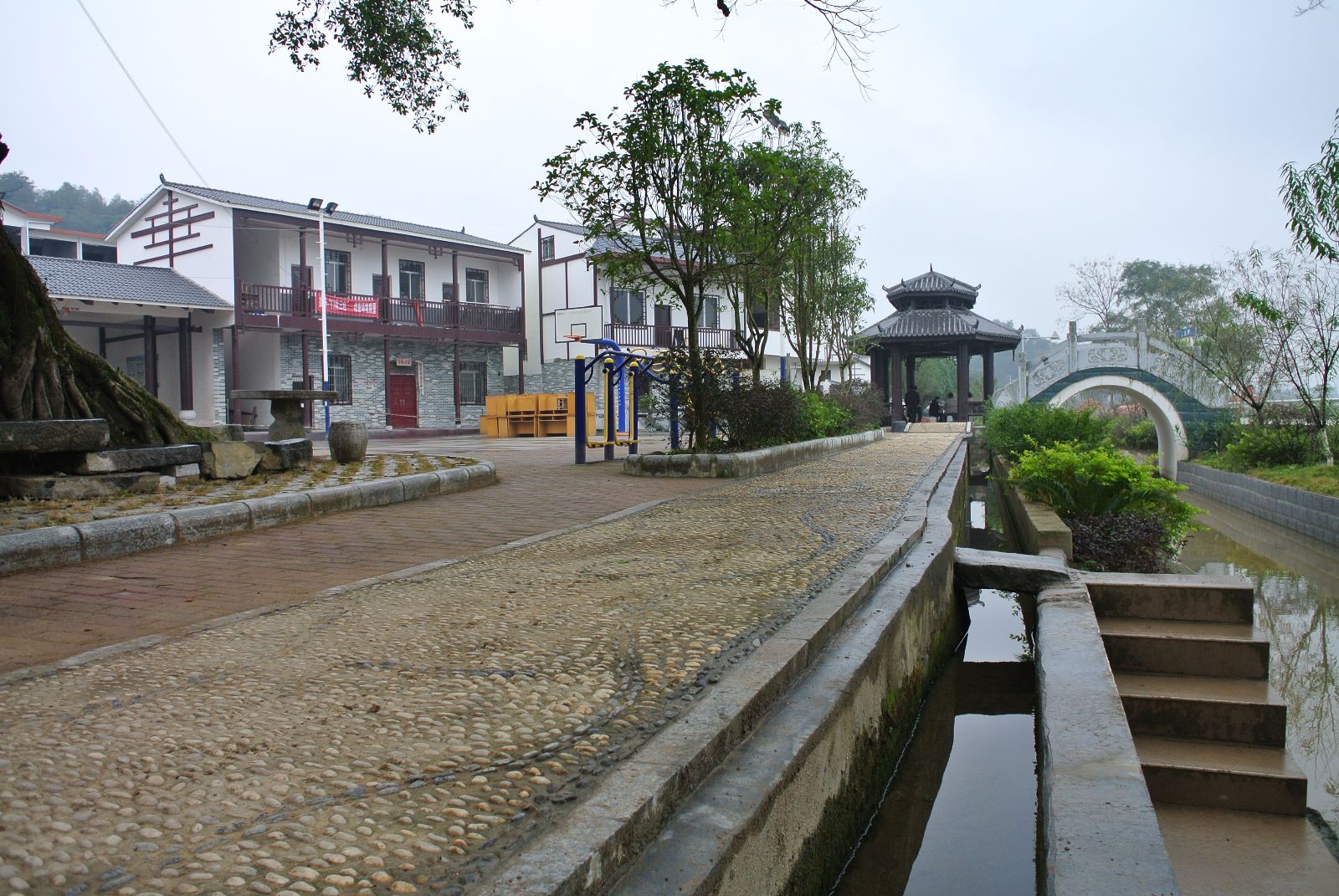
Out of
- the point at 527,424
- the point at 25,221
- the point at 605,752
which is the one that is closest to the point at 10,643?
the point at 605,752

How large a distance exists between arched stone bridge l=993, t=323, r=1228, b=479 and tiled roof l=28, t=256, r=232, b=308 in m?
22.9

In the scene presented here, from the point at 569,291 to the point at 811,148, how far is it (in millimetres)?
15332

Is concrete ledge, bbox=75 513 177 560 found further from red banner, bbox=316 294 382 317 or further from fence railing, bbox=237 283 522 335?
red banner, bbox=316 294 382 317

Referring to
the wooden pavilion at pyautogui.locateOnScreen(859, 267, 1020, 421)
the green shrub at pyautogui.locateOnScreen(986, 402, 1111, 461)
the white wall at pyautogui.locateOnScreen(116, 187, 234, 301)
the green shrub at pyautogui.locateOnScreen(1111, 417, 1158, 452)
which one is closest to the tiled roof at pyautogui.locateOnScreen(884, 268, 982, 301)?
the wooden pavilion at pyautogui.locateOnScreen(859, 267, 1020, 421)

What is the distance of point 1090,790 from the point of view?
3.23 metres

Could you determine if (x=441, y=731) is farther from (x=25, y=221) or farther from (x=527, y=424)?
(x=25, y=221)

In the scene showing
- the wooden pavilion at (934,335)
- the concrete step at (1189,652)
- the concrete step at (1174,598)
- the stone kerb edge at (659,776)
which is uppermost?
the wooden pavilion at (934,335)

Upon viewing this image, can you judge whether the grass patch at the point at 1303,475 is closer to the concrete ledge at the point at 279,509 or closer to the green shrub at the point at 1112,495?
the green shrub at the point at 1112,495

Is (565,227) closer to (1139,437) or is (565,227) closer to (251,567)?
(1139,437)

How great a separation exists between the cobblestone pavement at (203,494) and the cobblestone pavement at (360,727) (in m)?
2.72

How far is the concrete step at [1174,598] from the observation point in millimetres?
6453

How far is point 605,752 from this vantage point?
2502 millimetres

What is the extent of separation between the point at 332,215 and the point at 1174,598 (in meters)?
26.4

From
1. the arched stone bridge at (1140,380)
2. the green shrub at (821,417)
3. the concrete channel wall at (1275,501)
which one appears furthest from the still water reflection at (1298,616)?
the arched stone bridge at (1140,380)
